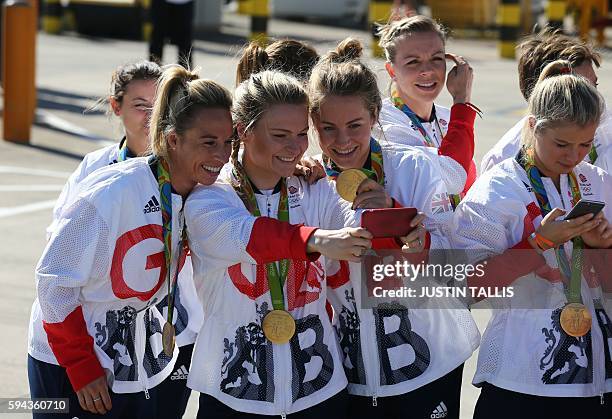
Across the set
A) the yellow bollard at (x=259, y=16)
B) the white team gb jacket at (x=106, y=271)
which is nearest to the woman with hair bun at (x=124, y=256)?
the white team gb jacket at (x=106, y=271)

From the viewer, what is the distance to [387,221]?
3742 mm

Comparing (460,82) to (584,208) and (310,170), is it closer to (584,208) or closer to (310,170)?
(310,170)

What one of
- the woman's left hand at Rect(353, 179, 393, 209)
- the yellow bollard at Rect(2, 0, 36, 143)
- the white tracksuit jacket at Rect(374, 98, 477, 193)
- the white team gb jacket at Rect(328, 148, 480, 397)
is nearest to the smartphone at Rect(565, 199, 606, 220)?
the white team gb jacket at Rect(328, 148, 480, 397)

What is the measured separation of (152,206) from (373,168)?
0.81 metres

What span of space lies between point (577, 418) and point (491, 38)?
2088 cm

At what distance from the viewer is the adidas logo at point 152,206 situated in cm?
404

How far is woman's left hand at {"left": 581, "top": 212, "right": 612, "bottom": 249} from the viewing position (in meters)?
3.91

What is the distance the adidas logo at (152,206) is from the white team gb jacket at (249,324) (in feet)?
0.38

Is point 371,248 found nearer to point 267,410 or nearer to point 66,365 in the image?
point 267,410

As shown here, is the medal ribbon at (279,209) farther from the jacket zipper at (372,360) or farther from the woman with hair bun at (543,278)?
the woman with hair bun at (543,278)

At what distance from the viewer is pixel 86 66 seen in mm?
18672

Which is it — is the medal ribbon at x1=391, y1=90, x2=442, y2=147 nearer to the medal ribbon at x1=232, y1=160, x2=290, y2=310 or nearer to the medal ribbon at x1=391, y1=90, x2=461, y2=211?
the medal ribbon at x1=391, y1=90, x2=461, y2=211

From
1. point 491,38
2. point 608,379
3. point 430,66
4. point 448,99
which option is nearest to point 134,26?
point 491,38

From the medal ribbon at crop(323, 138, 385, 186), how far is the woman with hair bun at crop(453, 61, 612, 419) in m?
0.33
